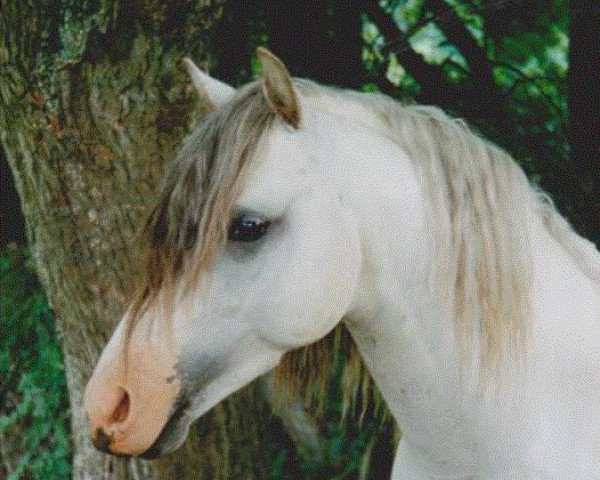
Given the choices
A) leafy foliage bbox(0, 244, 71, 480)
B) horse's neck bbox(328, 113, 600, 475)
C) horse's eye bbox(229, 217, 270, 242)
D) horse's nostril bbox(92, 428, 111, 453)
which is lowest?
leafy foliage bbox(0, 244, 71, 480)

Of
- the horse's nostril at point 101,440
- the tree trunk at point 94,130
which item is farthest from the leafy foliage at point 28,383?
the horse's nostril at point 101,440

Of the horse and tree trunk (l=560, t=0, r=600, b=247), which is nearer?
the horse

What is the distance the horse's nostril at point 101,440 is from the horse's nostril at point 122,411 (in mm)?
29

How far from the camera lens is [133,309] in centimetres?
174

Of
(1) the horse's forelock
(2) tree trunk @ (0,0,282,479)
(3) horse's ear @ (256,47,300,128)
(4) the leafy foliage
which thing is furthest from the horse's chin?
(4) the leafy foliage

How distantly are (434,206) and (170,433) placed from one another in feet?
1.81

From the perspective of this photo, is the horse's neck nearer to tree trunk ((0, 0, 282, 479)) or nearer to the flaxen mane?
the flaxen mane

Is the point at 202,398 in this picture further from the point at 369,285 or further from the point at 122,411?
the point at 369,285

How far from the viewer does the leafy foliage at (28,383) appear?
12.6ft

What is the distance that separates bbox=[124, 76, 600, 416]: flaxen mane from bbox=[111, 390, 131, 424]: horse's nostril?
0.42 ft

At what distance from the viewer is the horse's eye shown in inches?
65.6

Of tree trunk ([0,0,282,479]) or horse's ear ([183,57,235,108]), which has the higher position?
horse's ear ([183,57,235,108])

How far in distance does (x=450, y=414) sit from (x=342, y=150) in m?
0.48

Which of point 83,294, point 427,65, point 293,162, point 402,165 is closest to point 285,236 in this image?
point 293,162
